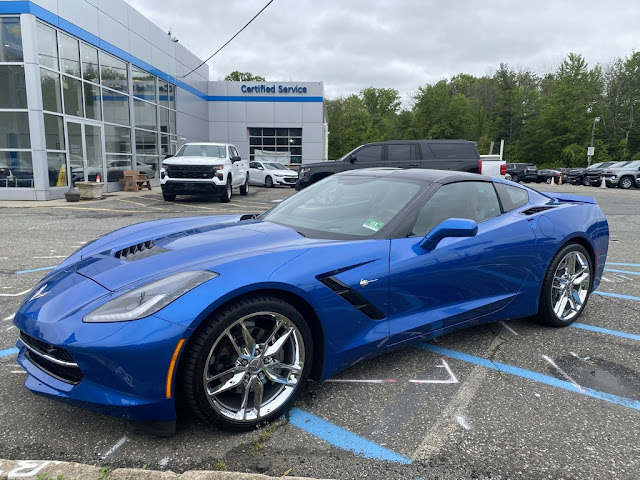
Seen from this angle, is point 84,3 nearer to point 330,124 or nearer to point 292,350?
point 292,350

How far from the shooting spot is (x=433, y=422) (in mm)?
2457

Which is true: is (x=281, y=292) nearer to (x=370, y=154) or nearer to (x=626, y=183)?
(x=370, y=154)

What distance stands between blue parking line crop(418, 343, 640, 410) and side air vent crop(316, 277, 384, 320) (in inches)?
38.1

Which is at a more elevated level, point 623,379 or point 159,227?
point 159,227

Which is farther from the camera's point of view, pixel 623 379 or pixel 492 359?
pixel 492 359

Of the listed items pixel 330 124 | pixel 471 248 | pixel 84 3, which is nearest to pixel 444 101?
pixel 330 124

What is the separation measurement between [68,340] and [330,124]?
77724mm

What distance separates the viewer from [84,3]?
16250 millimetres

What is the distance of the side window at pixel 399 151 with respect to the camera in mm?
13664

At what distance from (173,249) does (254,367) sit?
0.87 meters

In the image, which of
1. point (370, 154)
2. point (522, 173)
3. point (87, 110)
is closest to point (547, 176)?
point (522, 173)

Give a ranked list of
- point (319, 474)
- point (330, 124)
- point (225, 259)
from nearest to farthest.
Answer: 1. point (319, 474)
2. point (225, 259)
3. point (330, 124)

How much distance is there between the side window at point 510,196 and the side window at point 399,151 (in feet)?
32.8

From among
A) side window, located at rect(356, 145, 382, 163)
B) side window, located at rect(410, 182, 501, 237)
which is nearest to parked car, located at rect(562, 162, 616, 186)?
side window, located at rect(356, 145, 382, 163)
